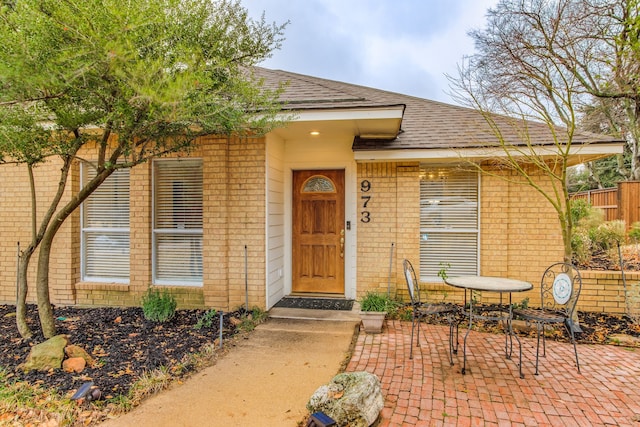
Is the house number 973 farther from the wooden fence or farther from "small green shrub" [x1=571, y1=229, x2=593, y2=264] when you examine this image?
the wooden fence

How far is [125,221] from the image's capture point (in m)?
6.03

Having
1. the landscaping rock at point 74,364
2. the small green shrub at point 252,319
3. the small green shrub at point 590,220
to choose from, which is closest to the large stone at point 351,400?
the small green shrub at point 252,319

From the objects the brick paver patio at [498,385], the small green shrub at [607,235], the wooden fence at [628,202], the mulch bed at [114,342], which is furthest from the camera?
the wooden fence at [628,202]

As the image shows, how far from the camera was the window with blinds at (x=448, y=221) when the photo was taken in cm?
605

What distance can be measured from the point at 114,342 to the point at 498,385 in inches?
175

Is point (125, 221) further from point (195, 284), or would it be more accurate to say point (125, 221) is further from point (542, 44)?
point (542, 44)

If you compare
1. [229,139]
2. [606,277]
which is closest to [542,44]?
[606,277]

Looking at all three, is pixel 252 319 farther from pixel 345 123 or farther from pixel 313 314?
pixel 345 123

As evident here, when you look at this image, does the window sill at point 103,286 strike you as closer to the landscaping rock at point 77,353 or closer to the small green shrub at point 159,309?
the small green shrub at point 159,309

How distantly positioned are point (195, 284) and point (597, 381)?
18.0ft

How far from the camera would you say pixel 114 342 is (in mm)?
4277

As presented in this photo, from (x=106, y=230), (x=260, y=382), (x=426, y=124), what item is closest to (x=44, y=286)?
(x=106, y=230)

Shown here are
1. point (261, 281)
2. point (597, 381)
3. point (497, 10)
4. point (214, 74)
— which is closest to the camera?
point (597, 381)

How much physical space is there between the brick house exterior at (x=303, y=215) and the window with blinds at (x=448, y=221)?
0.18 ft
